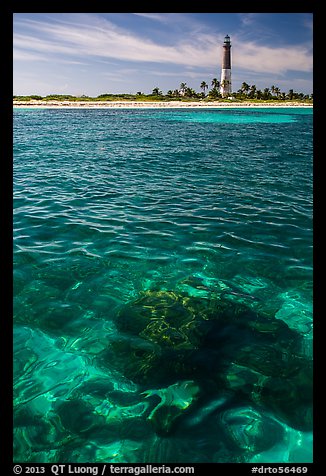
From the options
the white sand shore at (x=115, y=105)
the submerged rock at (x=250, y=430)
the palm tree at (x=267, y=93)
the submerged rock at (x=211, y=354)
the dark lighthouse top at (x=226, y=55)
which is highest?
the dark lighthouse top at (x=226, y=55)

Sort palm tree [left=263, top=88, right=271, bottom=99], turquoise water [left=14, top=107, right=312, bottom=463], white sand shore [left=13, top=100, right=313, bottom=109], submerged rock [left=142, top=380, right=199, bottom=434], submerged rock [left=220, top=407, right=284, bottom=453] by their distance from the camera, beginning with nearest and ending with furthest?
submerged rock [left=220, top=407, right=284, bottom=453] → turquoise water [left=14, top=107, right=312, bottom=463] → submerged rock [left=142, top=380, right=199, bottom=434] → white sand shore [left=13, top=100, right=313, bottom=109] → palm tree [left=263, top=88, right=271, bottom=99]

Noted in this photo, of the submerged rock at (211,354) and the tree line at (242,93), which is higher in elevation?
the tree line at (242,93)

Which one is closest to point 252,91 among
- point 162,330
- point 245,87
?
point 245,87

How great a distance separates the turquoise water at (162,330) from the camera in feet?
14.7

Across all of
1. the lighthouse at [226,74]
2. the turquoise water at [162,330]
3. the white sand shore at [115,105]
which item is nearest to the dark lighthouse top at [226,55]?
the lighthouse at [226,74]

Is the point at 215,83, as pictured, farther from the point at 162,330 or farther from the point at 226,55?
the point at 162,330

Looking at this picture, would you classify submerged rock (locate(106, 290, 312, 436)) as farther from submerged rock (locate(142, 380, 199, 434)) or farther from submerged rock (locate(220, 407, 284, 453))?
submerged rock (locate(220, 407, 284, 453))

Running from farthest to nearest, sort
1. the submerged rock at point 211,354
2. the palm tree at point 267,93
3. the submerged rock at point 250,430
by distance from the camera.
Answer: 1. the palm tree at point 267,93
2. the submerged rock at point 211,354
3. the submerged rock at point 250,430

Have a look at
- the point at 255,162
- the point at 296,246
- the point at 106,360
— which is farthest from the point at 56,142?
→ the point at 106,360

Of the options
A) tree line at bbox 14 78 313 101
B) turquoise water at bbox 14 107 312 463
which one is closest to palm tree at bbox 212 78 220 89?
tree line at bbox 14 78 313 101

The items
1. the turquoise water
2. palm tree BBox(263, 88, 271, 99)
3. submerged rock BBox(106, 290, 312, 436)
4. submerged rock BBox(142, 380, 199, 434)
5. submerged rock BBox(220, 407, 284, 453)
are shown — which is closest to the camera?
submerged rock BBox(220, 407, 284, 453)

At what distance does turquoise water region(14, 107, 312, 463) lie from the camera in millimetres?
4473

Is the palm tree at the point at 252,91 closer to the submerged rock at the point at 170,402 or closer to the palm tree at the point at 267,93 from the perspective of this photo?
the palm tree at the point at 267,93

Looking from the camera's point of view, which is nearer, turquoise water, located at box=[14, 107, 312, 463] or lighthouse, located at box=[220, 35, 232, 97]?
turquoise water, located at box=[14, 107, 312, 463]
